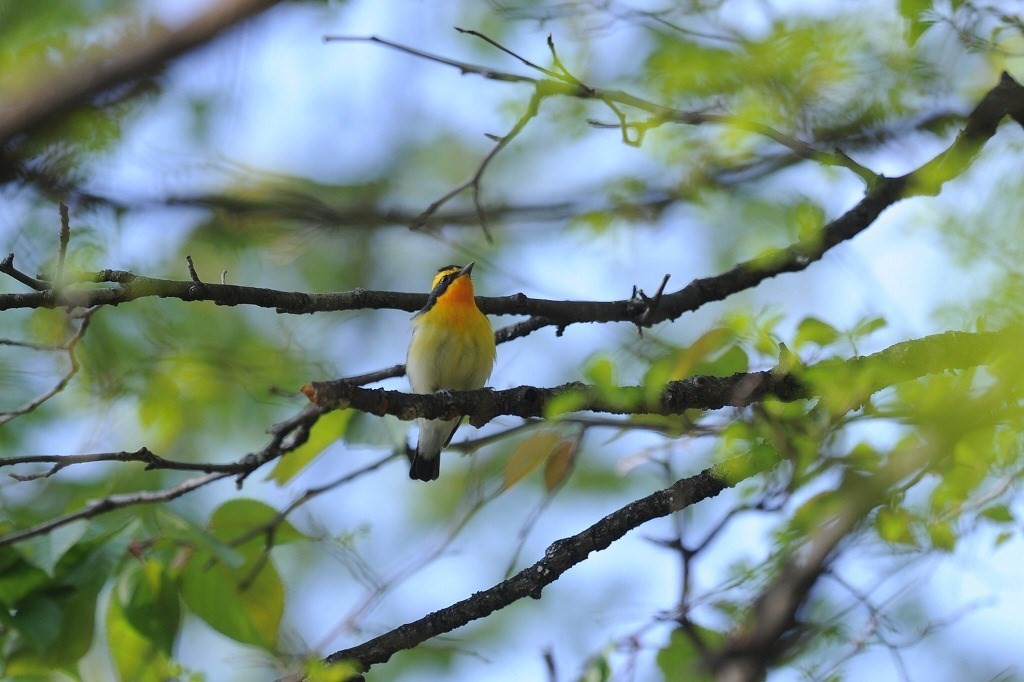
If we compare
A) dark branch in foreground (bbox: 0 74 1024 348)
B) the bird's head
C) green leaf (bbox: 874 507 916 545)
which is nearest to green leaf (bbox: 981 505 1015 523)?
green leaf (bbox: 874 507 916 545)

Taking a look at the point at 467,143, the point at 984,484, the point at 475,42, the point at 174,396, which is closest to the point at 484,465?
the point at 174,396

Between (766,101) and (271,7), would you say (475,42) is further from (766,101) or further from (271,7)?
(271,7)

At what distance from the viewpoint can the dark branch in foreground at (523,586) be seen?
3.30 m

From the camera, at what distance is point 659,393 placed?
10.5 feet

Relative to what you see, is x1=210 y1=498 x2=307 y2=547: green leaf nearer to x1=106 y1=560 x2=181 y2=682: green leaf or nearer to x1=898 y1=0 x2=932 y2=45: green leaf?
x1=106 y1=560 x2=181 y2=682: green leaf

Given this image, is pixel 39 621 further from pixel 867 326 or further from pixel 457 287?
pixel 457 287

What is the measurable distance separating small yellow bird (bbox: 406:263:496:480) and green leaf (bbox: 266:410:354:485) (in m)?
1.28

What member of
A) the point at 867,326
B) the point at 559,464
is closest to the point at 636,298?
the point at 559,464

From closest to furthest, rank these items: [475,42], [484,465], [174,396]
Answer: [484,465], [174,396], [475,42]

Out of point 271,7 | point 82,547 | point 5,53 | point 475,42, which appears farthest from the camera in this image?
point 475,42

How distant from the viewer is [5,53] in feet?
15.0

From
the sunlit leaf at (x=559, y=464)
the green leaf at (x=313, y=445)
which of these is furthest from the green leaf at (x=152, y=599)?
the sunlit leaf at (x=559, y=464)

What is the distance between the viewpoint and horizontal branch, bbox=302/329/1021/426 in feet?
10.0

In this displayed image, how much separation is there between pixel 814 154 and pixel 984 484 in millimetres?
1444
